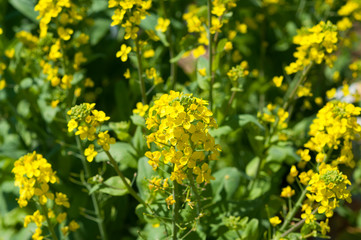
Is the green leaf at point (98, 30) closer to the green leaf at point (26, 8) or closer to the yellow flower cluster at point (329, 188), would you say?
the green leaf at point (26, 8)

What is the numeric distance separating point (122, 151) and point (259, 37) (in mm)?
2329

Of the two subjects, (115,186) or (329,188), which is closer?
(329,188)

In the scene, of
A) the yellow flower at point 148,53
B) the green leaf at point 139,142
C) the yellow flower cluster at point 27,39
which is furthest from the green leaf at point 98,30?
the green leaf at point 139,142

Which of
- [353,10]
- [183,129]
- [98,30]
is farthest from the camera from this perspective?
A: [98,30]

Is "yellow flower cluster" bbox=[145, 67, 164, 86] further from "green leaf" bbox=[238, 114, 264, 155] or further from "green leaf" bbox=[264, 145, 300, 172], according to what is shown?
"green leaf" bbox=[264, 145, 300, 172]

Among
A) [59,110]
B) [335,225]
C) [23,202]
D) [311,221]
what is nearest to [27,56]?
[59,110]

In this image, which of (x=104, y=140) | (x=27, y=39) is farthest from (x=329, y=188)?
(x=27, y=39)

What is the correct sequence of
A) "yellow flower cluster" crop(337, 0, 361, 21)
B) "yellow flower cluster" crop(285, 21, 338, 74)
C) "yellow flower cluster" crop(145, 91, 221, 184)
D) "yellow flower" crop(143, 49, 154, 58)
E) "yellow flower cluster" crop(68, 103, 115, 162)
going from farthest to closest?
Answer: "yellow flower cluster" crop(337, 0, 361, 21), "yellow flower" crop(143, 49, 154, 58), "yellow flower cluster" crop(285, 21, 338, 74), "yellow flower cluster" crop(68, 103, 115, 162), "yellow flower cluster" crop(145, 91, 221, 184)

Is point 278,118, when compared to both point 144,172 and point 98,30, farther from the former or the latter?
point 98,30

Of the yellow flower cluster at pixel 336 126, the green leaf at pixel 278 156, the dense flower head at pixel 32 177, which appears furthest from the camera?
the green leaf at pixel 278 156

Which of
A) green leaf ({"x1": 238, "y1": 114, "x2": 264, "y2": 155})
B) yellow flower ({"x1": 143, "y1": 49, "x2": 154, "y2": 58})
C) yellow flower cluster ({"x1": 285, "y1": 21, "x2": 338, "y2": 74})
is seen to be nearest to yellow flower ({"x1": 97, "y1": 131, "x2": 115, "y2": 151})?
green leaf ({"x1": 238, "y1": 114, "x2": 264, "y2": 155})

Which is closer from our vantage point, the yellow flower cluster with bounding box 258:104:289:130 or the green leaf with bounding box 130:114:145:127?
Result: the green leaf with bounding box 130:114:145:127

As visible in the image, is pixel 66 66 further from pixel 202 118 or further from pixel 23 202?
pixel 202 118

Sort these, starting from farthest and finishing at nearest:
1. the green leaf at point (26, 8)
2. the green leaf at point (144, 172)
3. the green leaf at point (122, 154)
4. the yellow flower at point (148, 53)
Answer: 1. the green leaf at point (26, 8)
2. the yellow flower at point (148, 53)
3. the green leaf at point (122, 154)
4. the green leaf at point (144, 172)
